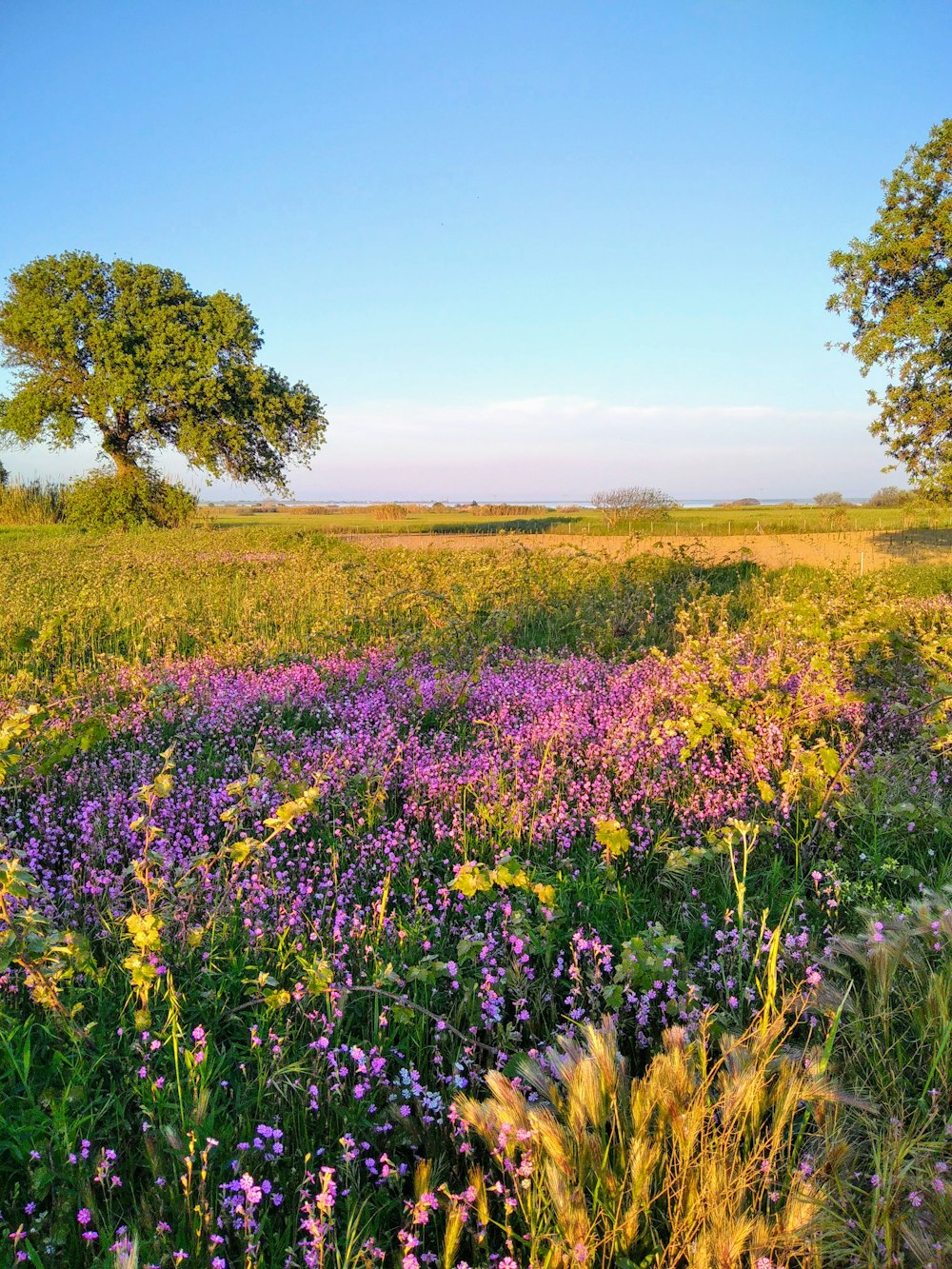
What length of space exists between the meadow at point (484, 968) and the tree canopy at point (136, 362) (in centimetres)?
3102

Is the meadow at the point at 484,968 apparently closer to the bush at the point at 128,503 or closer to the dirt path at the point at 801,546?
the dirt path at the point at 801,546

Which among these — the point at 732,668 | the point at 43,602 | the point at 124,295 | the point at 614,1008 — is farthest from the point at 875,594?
the point at 124,295

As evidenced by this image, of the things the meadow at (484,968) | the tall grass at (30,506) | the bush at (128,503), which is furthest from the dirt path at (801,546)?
the tall grass at (30,506)

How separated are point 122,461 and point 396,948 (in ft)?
127

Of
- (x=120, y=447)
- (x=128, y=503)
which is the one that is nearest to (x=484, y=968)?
(x=128, y=503)

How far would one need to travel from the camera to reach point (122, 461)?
3644 centimetres

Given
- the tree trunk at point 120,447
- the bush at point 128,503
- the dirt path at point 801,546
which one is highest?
the tree trunk at point 120,447

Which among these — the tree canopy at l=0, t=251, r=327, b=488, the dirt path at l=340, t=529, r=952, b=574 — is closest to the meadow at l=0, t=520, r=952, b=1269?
the dirt path at l=340, t=529, r=952, b=574

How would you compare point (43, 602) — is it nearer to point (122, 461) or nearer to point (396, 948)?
point (396, 948)

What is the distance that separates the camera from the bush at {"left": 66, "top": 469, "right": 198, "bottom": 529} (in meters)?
34.8

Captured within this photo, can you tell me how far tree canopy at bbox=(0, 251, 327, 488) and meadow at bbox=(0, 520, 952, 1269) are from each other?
31.0 m

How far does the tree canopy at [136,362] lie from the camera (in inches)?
1323

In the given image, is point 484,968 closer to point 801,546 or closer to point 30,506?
point 801,546

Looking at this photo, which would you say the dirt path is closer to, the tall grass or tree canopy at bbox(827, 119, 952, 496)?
tree canopy at bbox(827, 119, 952, 496)
